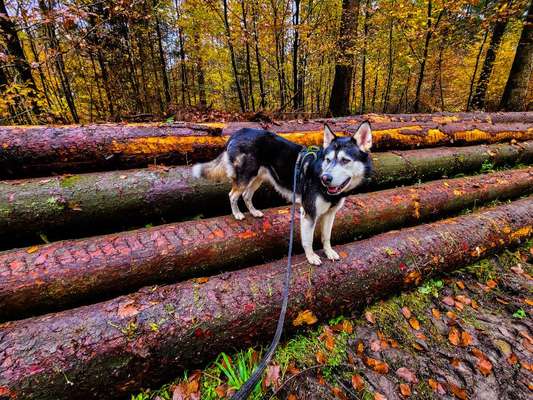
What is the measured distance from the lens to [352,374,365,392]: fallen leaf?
2311mm

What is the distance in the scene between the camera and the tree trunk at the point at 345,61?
9.11 meters

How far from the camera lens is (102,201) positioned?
3156 millimetres

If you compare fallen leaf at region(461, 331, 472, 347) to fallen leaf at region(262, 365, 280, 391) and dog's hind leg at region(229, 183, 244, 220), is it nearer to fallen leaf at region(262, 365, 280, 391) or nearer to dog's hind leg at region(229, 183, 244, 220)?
fallen leaf at region(262, 365, 280, 391)

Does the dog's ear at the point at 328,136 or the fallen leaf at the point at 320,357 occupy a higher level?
the dog's ear at the point at 328,136

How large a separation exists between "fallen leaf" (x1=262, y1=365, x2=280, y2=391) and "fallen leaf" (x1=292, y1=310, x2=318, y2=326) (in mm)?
453

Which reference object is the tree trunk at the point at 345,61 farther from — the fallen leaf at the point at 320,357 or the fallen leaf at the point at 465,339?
the fallen leaf at the point at 320,357

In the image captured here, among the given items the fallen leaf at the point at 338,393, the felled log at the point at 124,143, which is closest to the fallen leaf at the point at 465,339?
the fallen leaf at the point at 338,393

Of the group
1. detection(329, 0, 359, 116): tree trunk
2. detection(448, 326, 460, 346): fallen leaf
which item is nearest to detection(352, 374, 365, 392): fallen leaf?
detection(448, 326, 460, 346): fallen leaf

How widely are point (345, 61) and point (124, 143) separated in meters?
8.14

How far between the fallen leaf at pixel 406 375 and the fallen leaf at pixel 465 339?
809mm

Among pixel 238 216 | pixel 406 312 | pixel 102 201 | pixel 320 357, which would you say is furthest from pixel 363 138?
pixel 102 201

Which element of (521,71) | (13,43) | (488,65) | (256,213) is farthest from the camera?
(488,65)

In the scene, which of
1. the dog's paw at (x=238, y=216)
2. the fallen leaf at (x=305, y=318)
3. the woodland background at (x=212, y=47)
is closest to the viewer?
the fallen leaf at (x=305, y=318)

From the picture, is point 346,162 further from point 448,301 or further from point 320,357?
point 448,301
